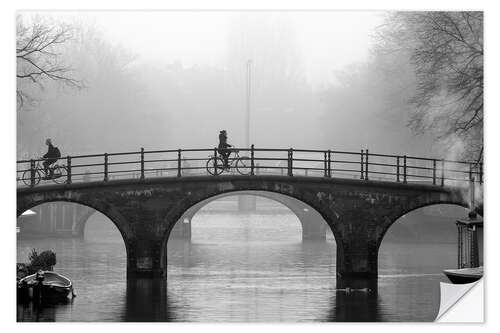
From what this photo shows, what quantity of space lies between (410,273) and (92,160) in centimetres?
935

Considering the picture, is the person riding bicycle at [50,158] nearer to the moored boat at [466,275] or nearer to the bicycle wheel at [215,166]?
the bicycle wheel at [215,166]

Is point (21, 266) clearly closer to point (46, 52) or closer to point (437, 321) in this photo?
point (46, 52)

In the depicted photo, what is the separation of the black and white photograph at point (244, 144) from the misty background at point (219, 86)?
73 mm

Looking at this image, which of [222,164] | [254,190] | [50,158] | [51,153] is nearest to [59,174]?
[51,153]

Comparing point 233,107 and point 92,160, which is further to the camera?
point 233,107

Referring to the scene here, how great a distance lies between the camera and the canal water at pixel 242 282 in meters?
21.3

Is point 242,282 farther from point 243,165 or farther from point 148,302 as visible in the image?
point 148,302

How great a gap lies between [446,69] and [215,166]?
5.79 m

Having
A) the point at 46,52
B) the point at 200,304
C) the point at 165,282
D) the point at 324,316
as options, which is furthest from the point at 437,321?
the point at 46,52

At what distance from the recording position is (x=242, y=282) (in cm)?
2723

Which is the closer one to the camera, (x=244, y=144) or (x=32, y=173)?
(x=32, y=173)

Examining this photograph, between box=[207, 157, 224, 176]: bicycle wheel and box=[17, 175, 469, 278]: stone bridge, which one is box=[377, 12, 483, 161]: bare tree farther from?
box=[207, 157, 224, 176]: bicycle wheel

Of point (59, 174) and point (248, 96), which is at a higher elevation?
point (248, 96)

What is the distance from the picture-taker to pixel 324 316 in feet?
68.7
